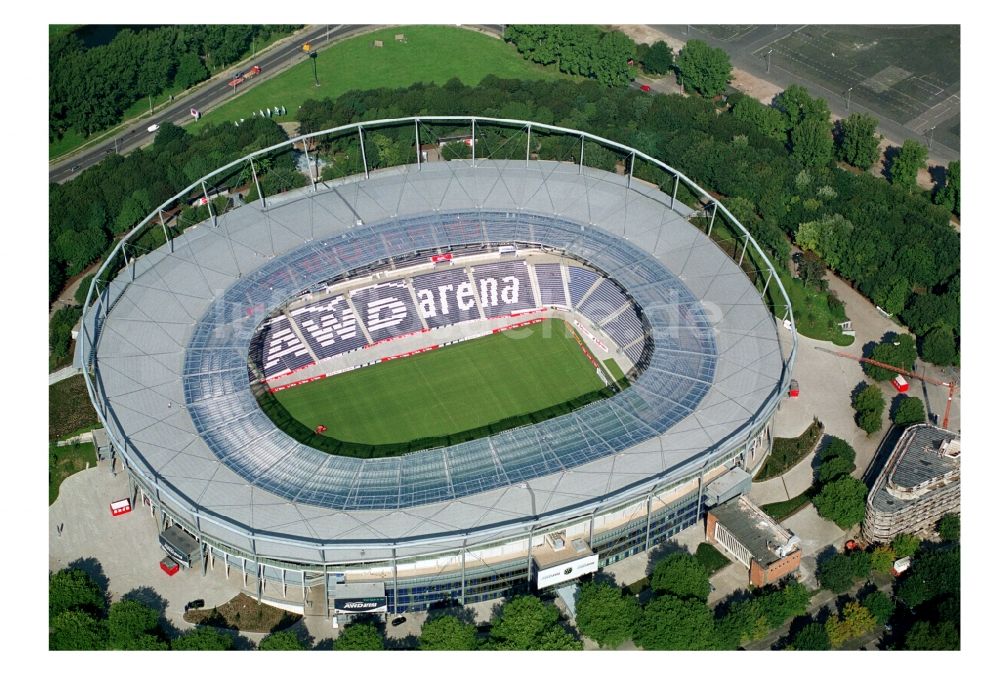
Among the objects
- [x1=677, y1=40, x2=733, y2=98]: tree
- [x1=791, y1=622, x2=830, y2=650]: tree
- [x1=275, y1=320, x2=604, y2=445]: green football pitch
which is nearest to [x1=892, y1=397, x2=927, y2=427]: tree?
[x1=791, y1=622, x2=830, y2=650]: tree

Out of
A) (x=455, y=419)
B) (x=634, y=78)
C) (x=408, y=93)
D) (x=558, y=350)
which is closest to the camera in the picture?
(x=455, y=419)

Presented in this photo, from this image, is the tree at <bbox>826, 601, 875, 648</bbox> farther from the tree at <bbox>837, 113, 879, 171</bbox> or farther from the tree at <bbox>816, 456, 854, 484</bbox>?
the tree at <bbox>837, 113, 879, 171</bbox>

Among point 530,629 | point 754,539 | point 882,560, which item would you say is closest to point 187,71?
point 530,629

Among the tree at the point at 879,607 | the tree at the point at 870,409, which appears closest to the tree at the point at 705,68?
the tree at the point at 870,409

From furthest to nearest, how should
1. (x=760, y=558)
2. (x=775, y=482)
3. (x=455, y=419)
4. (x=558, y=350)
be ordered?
(x=558, y=350) < (x=455, y=419) < (x=775, y=482) < (x=760, y=558)

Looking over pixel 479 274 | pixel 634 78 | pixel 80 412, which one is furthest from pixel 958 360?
A: pixel 80 412

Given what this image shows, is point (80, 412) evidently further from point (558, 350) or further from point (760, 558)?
point (760, 558)
